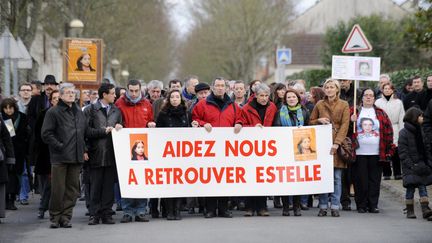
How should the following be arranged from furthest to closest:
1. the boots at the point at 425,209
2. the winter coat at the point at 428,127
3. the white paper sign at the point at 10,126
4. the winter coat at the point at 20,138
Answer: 1. the winter coat at the point at 20,138
2. the white paper sign at the point at 10,126
3. the boots at the point at 425,209
4. the winter coat at the point at 428,127

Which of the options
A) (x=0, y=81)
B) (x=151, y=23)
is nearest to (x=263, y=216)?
(x=0, y=81)

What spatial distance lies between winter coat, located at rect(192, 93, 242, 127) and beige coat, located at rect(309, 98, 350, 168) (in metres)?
1.19

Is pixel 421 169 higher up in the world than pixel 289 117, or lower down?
lower down

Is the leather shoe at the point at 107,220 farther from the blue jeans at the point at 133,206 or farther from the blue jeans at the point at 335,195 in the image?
the blue jeans at the point at 335,195

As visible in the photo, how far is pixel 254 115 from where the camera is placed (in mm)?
15180

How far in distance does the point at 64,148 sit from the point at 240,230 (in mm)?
2645

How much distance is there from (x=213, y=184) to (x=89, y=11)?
33855 mm

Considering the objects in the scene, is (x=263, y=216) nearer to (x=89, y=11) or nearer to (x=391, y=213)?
(x=391, y=213)

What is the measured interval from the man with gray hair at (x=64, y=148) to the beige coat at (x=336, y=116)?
11.5ft

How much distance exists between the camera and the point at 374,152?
51.5 ft

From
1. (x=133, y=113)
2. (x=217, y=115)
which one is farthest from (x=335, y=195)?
(x=133, y=113)

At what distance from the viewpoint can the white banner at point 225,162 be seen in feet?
48.7

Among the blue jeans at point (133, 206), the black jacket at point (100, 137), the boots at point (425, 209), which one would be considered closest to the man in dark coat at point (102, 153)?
the black jacket at point (100, 137)

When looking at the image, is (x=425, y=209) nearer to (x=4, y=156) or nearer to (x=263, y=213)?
(x=263, y=213)
